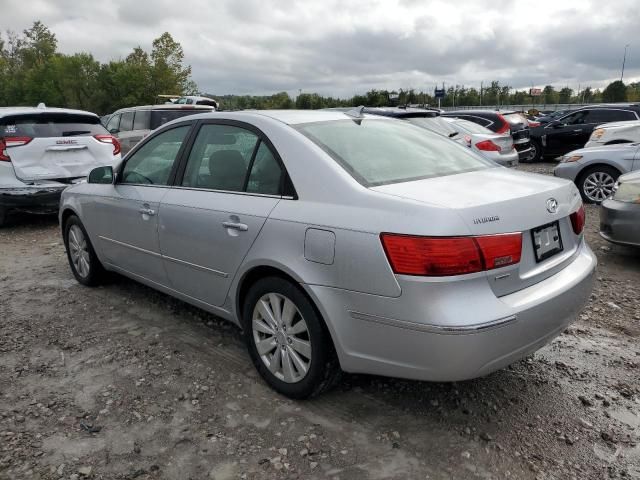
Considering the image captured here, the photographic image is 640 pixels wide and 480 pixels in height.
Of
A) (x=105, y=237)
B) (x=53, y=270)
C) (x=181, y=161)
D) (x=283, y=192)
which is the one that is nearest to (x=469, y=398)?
(x=283, y=192)

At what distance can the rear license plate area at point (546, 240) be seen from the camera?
8.46 feet

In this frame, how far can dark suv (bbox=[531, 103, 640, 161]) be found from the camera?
14.1m

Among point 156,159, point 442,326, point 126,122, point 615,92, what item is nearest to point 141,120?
point 126,122

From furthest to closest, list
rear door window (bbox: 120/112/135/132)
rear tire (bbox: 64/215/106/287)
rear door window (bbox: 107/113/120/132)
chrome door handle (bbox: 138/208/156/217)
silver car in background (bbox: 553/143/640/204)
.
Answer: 1. rear door window (bbox: 107/113/120/132)
2. rear door window (bbox: 120/112/135/132)
3. silver car in background (bbox: 553/143/640/204)
4. rear tire (bbox: 64/215/106/287)
5. chrome door handle (bbox: 138/208/156/217)

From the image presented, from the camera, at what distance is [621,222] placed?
17.2 ft

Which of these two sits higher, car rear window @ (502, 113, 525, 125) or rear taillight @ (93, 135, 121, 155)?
car rear window @ (502, 113, 525, 125)

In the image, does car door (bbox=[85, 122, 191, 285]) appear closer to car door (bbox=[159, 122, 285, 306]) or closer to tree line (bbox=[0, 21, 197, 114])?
car door (bbox=[159, 122, 285, 306])

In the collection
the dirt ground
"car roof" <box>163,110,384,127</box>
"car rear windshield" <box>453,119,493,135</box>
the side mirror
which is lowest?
the dirt ground

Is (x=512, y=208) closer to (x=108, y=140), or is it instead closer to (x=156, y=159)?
(x=156, y=159)

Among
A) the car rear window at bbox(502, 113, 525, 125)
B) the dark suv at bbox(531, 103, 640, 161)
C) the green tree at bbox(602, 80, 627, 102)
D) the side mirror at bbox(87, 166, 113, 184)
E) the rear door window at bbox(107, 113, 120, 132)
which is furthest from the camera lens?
the green tree at bbox(602, 80, 627, 102)

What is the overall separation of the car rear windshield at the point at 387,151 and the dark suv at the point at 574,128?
1266 cm

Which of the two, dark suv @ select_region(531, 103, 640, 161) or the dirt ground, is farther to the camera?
dark suv @ select_region(531, 103, 640, 161)

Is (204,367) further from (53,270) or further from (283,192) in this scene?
(53,270)

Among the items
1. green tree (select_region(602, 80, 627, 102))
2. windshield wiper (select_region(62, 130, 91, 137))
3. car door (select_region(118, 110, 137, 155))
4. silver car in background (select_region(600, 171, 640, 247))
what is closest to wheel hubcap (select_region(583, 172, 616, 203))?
silver car in background (select_region(600, 171, 640, 247))
